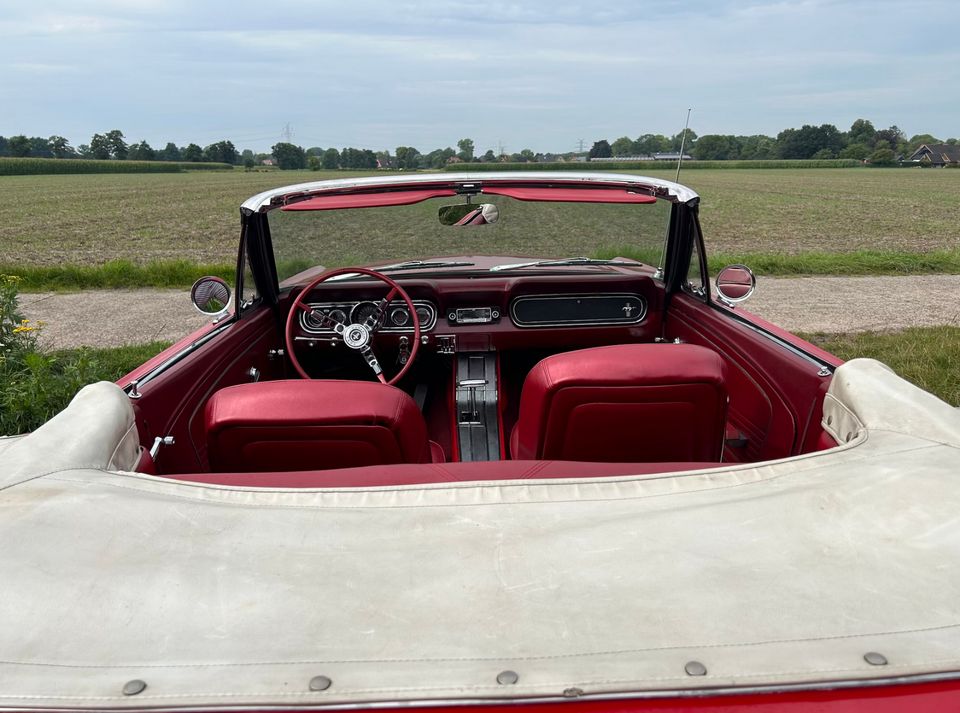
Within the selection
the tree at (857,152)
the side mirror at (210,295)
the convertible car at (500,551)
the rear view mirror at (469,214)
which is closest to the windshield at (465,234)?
the rear view mirror at (469,214)

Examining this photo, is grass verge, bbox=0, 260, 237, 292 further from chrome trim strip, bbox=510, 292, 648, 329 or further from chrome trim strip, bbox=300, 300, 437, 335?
chrome trim strip, bbox=510, 292, 648, 329

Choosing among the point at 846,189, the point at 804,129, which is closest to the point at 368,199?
the point at 804,129

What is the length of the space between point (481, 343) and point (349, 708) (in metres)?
3.00

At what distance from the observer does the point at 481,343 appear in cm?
375

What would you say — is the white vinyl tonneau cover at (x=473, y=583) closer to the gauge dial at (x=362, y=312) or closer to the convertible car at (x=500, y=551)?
the convertible car at (x=500, y=551)

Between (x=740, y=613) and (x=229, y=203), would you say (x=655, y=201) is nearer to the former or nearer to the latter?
(x=740, y=613)

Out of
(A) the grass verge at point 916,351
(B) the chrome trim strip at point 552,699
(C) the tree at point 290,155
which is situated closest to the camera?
(B) the chrome trim strip at point 552,699

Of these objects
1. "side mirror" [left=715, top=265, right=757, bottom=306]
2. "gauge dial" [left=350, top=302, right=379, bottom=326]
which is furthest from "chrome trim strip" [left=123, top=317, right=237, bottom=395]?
"side mirror" [left=715, top=265, right=757, bottom=306]

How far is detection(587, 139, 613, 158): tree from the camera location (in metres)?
4.03

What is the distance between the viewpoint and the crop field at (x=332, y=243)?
14.0 metres

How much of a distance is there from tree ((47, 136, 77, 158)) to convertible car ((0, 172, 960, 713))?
3577 inches

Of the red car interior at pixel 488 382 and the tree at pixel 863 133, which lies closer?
the red car interior at pixel 488 382

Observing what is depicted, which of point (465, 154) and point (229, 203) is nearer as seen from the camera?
point (465, 154)

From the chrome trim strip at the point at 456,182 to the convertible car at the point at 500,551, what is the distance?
92 centimetres
